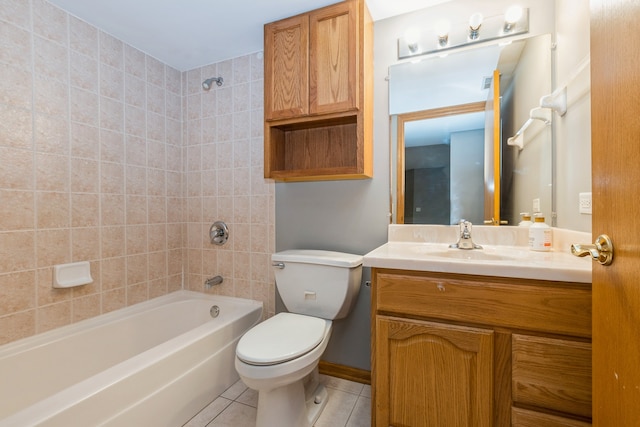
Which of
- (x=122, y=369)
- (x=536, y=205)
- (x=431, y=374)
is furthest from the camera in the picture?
(x=536, y=205)

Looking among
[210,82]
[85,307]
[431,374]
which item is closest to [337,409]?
[431,374]

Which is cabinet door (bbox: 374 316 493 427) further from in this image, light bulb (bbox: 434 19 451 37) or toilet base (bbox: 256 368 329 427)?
light bulb (bbox: 434 19 451 37)

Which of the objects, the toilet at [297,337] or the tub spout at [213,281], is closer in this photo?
the toilet at [297,337]

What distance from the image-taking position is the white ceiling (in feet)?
4.99

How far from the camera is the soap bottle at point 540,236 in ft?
4.04

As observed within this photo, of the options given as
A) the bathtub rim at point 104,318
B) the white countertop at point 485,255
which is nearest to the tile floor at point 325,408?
the bathtub rim at point 104,318

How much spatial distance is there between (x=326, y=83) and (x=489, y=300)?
127 cm

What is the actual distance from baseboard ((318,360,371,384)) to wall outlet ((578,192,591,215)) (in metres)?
1.34

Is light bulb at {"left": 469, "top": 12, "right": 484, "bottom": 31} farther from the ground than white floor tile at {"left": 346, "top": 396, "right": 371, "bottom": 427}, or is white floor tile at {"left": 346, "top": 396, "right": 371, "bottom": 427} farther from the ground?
light bulb at {"left": 469, "top": 12, "right": 484, "bottom": 31}

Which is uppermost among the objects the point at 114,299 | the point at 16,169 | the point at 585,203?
the point at 16,169

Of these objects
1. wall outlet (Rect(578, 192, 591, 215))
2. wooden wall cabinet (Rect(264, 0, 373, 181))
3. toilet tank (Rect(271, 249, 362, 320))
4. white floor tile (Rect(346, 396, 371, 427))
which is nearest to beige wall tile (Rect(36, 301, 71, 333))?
toilet tank (Rect(271, 249, 362, 320))

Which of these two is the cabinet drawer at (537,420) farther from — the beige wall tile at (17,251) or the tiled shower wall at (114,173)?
the beige wall tile at (17,251)

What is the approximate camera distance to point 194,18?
64.5 inches

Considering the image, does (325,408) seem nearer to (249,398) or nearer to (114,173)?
(249,398)
